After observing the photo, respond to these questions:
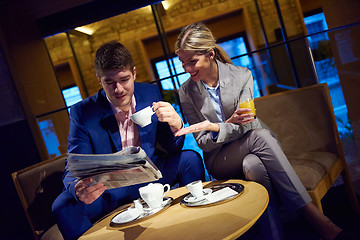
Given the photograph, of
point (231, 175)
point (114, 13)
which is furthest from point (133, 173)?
point (114, 13)

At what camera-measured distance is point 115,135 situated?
1963 millimetres

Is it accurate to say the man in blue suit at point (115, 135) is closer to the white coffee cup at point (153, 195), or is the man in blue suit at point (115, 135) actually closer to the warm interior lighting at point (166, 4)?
the white coffee cup at point (153, 195)

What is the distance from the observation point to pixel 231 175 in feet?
6.08

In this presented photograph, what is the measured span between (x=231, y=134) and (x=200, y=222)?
719mm

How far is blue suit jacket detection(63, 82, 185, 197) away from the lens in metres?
1.94

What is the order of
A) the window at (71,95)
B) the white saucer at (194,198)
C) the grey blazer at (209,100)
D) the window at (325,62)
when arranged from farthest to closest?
the window at (71,95), the window at (325,62), the grey blazer at (209,100), the white saucer at (194,198)

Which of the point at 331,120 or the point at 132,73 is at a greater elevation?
the point at 132,73

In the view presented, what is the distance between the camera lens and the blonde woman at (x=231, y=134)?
159 cm

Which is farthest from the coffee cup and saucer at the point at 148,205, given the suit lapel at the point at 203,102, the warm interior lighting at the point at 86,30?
the warm interior lighting at the point at 86,30

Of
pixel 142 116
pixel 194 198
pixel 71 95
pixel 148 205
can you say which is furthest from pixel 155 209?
pixel 71 95

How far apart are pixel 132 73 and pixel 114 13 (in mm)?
1303

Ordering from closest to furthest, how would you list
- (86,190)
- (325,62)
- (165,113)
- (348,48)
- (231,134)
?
(86,190)
(165,113)
(231,134)
(348,48)
(325,62)

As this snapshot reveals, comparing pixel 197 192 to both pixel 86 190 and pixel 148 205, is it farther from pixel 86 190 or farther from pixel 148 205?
pixel 86 190

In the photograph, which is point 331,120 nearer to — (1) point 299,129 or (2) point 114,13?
(1) point 299,129
